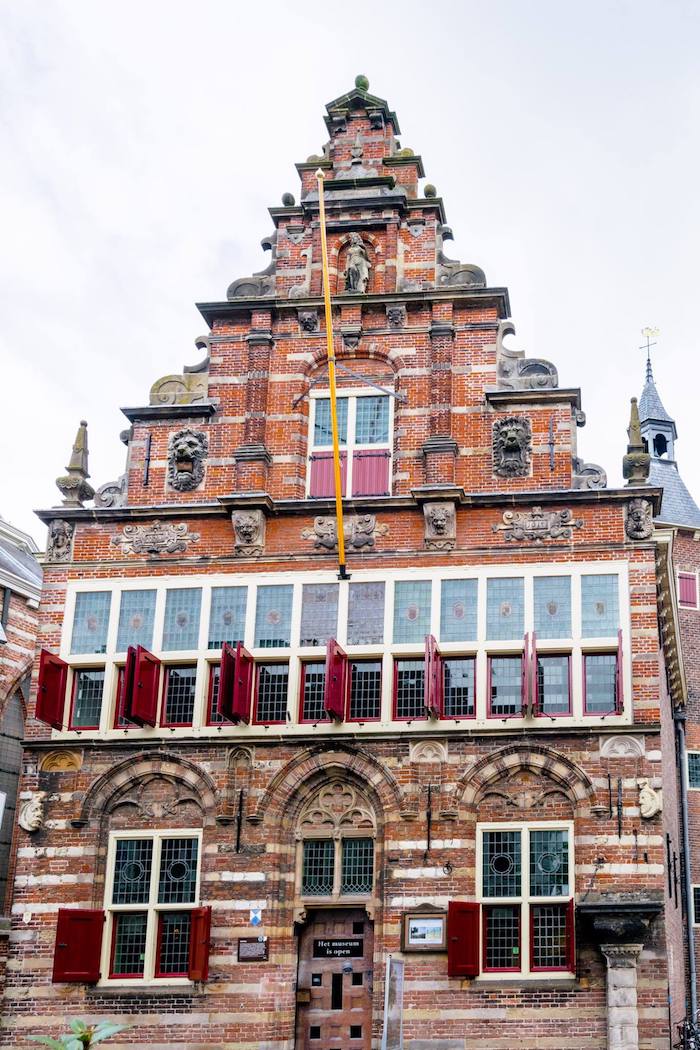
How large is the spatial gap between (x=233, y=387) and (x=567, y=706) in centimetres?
856

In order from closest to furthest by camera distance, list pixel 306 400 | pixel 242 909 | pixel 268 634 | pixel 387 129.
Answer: pixel 242 909
pixel 268 634
pixel 306 400
pixel 387 129

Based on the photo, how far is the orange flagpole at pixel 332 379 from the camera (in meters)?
23.3

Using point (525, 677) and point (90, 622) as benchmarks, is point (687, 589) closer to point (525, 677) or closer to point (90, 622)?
point (525, 677)

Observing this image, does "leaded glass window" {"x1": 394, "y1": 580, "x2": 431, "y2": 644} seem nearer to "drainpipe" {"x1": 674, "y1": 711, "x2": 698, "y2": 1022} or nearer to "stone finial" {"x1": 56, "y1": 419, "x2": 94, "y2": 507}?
"stone finial" {"x1": 56, "y1": 419, "x2": 94, "y2": 507}

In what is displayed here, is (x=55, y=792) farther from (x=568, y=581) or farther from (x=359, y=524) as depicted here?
(x=568, y=581)

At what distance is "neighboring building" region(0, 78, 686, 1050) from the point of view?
2138cm

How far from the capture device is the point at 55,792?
23.3 metres

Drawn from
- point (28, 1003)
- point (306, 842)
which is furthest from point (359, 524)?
point (28, 1003)

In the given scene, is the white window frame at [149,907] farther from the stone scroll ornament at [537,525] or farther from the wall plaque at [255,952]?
the stone scroll ornament at [537,525]

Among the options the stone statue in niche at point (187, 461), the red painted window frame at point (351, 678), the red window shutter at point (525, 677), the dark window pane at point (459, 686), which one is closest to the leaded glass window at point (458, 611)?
the dark window pane at point (459, 686)

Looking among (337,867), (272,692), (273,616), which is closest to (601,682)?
(337,867)

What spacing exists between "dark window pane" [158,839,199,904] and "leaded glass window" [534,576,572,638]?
6.79 m

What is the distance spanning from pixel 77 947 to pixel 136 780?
2.82 metres

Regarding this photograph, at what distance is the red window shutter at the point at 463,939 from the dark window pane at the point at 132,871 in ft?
16.9
